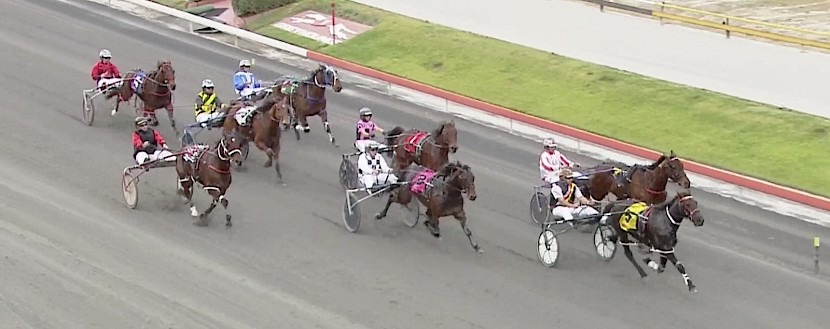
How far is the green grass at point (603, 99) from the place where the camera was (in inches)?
867

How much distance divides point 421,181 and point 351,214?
5.16 ft

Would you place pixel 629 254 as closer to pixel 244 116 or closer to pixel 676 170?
pixel 676 170

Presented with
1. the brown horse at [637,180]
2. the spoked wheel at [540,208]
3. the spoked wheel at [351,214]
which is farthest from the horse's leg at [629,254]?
the spoked wheel at [351,214]

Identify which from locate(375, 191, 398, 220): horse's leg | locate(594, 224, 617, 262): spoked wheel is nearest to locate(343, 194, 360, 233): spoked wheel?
locate(375, 191, 398, 220): horse's leg

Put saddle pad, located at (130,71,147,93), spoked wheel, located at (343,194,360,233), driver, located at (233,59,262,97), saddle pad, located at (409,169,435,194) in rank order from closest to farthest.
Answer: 1. saddle pad, located at (409,169,435,194)
2. spoked wheel, located at (343,194,360,233)
3. saddle pad, located at (130,71,147,93)
4. driver, located at (233,59,262,97)

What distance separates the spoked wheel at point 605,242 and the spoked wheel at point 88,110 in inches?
449

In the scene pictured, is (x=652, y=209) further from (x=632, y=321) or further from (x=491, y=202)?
(x=491, y=202)

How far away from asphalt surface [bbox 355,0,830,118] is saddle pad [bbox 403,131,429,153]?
9.12 m

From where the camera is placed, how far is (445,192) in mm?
17094

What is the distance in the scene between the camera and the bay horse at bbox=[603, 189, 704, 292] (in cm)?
1527

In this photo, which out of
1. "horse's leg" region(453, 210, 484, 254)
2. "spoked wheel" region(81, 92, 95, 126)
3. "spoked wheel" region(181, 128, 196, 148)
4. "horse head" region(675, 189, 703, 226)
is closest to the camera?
"horse head" region(675, 189, 703, 226)

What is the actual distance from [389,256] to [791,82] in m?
12.1

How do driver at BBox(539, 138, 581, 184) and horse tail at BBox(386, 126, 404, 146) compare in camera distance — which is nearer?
driver at BBox(539, 138, 581, 184)

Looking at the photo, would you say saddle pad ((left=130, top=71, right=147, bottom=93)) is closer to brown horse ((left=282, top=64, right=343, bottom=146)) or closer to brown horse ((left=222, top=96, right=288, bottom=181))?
brown horse ((left=282, top=64, right=343, bottom=146))
